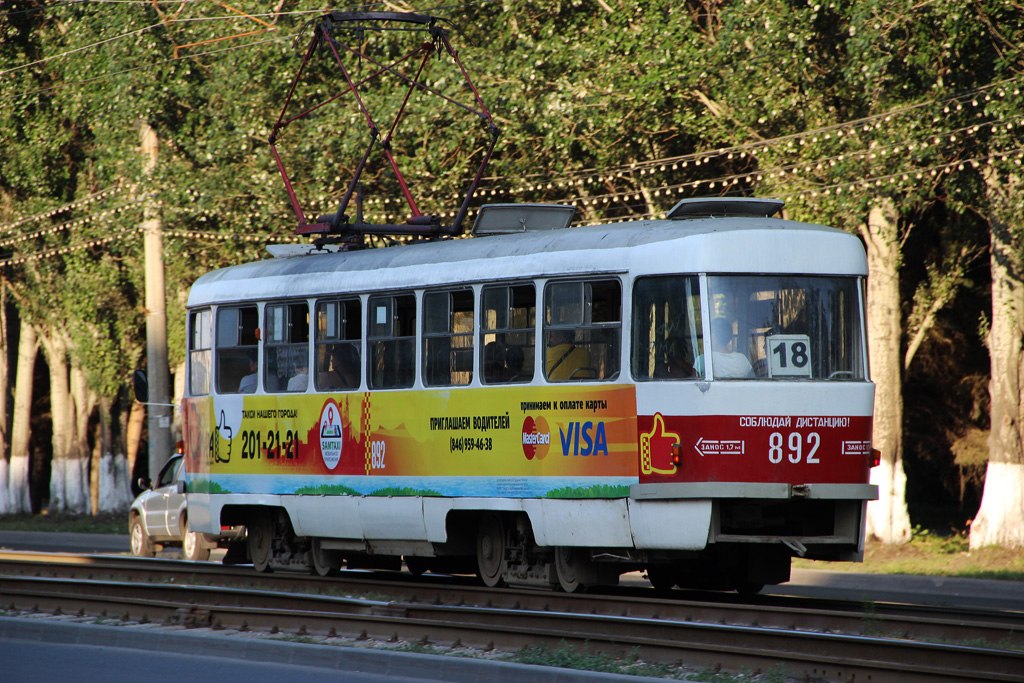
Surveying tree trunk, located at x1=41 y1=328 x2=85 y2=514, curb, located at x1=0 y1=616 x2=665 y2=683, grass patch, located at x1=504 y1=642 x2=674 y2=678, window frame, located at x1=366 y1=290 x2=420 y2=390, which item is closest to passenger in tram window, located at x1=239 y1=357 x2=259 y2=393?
window frame, located at x1=366 y1=290 x2=420 y2=390

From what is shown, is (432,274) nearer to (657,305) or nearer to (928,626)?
(657,305)

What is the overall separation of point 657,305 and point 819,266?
1378 mm

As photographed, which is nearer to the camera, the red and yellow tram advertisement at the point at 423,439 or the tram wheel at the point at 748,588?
the red and yellow tram advertisement at the point at 423,439

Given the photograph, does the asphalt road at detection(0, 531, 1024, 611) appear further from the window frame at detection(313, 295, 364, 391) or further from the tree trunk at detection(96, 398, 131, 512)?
the tree trunk at detection(96, 398, 131, 512)

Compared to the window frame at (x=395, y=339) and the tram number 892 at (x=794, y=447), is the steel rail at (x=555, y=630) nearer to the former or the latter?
the tram number 892 at (x=794, y=447)


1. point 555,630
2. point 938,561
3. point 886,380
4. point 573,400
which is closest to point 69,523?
point 886,380

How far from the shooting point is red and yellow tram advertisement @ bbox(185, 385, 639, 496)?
11.6 meters

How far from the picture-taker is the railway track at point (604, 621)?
8617 millimetres

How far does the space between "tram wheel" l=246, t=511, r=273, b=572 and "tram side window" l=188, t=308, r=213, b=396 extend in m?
1.57

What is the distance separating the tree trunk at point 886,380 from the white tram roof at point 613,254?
8.71 meters

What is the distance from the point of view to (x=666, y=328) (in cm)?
1137

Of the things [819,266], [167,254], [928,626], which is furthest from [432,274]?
[167,254]

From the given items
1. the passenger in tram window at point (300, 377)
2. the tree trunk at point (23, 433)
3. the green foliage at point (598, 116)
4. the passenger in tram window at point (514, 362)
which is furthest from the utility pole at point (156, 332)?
the tree trunk at point (23, 433)

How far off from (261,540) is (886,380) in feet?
31.5
